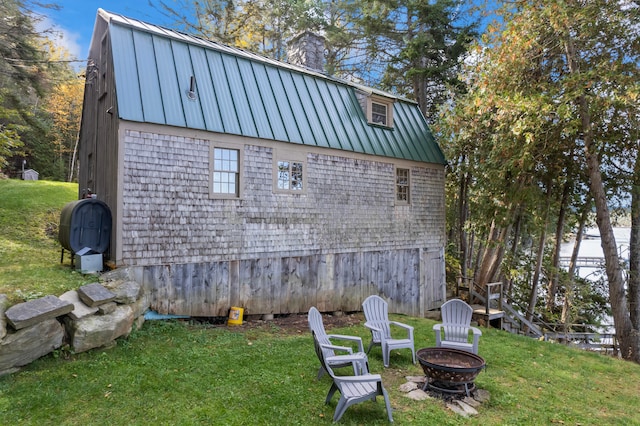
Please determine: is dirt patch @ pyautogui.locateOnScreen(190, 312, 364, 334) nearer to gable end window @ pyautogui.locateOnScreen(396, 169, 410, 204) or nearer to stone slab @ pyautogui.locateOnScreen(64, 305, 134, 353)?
stone slab @ pyautogui.locateOnScreen(64, 305, 134, 353)

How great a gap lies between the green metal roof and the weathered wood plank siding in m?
0.34

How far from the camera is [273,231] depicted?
348 inches

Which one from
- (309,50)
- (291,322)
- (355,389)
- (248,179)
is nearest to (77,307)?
(248,179)

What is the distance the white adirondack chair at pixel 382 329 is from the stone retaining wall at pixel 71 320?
4061 mm

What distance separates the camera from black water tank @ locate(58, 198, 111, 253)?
7.00m

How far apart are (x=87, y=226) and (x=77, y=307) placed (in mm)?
2051

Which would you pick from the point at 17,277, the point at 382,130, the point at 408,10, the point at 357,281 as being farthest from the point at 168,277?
the point at 408,10

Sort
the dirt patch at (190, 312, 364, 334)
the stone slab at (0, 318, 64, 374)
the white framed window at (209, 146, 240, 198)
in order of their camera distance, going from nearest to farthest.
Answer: the stone slab at (0, 318, 64, 374), the white framed window at (209, 146, 240, 198), the dirt patch at (190, 312, 364, 334)

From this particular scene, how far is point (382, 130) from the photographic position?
11336 mm

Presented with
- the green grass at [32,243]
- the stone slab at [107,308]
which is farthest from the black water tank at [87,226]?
the stone slab at [107,308]

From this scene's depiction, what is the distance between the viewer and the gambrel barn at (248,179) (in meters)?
7.28

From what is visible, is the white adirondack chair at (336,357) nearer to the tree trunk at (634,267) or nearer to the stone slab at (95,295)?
the stone slab at (95,295)

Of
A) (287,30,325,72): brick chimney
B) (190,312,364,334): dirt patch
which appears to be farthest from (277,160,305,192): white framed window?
(287,30,325,72): brick chimney

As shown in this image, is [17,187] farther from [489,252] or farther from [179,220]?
[489,252]
